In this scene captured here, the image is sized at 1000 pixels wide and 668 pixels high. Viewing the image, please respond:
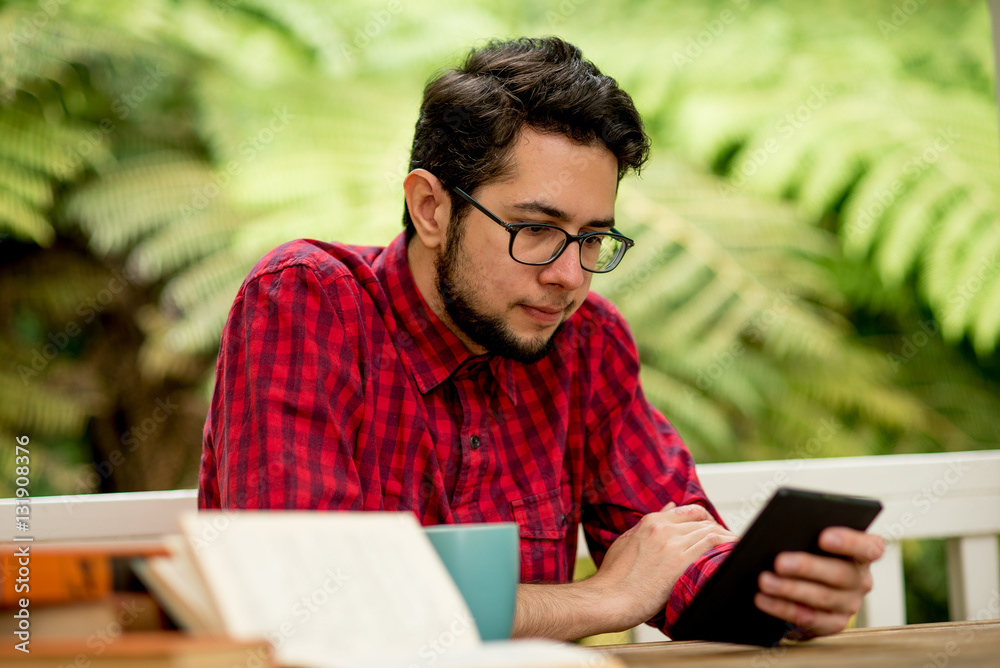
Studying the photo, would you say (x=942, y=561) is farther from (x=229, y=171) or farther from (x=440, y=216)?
(x=229, y=171)

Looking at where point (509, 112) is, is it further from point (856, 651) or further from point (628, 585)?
point (856, 651)

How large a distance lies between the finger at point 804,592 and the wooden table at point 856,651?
37mm

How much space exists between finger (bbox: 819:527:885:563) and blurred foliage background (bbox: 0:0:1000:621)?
1.61 meters

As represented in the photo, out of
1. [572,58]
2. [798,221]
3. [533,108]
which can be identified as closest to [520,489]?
[533,108]

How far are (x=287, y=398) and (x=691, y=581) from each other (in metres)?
0.50

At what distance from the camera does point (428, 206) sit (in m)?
1.17

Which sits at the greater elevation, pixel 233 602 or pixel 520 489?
pixel 233 602

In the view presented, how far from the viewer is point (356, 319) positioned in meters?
0.99

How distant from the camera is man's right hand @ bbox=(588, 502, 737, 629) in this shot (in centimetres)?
96

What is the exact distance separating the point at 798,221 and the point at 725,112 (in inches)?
16.8

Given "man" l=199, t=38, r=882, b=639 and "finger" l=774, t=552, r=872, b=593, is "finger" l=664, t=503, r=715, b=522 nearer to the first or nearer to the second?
"man" l=199, t=38, r=882, b=639

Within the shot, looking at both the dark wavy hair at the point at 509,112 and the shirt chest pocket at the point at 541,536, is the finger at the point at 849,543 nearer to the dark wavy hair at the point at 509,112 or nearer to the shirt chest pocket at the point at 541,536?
the shirt chest pocket at the point at 541,536

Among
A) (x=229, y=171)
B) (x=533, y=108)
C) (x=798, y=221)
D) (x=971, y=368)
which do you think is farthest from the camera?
(x=971, y=368)

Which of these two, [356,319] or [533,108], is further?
[533,108]
